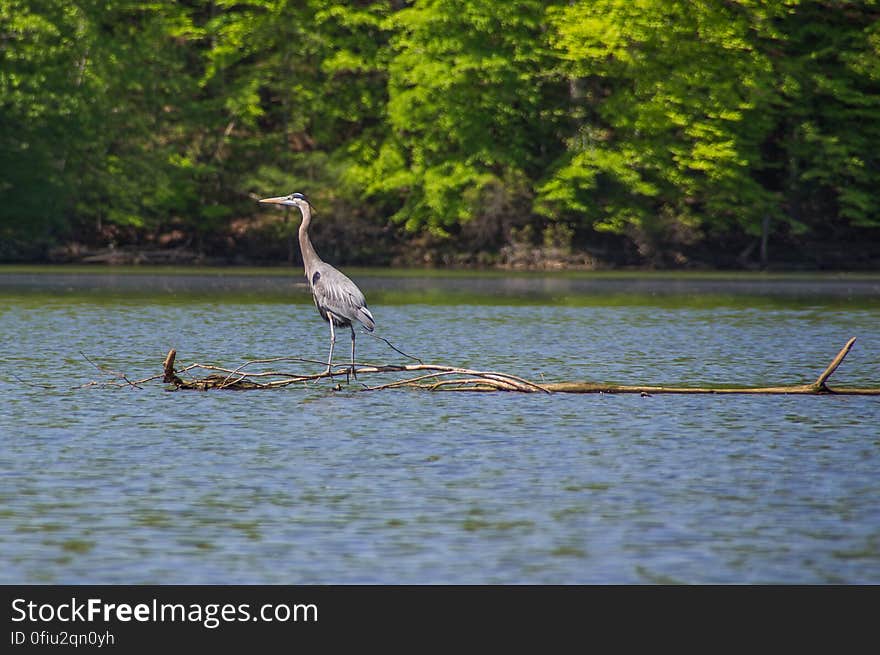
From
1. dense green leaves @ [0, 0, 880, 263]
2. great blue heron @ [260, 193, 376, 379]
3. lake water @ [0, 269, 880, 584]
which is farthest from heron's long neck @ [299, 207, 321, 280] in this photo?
dense green leaves @ [0, 0, 880, 263]

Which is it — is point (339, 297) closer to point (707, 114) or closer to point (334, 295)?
point (334, 295)

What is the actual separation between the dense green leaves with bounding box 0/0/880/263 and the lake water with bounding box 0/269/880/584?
1618 inches

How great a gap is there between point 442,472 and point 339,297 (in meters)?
8.34

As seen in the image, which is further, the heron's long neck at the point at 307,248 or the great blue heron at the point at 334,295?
the heron's long neck at the point at 307,248

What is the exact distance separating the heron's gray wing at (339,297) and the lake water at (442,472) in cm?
104

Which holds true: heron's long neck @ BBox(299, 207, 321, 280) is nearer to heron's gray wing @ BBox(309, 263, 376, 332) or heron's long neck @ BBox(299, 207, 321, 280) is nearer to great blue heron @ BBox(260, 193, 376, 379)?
great blue heron @ BBox(260, 193, 376, 379)

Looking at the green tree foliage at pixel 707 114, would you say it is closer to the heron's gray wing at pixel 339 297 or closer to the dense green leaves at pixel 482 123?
the dense green leaves at pixel 482 123

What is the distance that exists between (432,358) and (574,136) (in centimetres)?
4693

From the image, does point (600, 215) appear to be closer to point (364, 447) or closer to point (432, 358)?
point (432, 358)

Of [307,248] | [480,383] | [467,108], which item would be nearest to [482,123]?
[467,108]

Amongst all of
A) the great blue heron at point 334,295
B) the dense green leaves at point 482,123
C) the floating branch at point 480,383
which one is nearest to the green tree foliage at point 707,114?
the dense green leaves at point 482,123

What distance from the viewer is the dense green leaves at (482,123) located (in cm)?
7062
